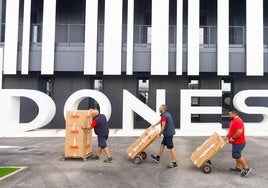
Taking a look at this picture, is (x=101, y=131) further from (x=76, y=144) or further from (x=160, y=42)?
(x=160, y=42)

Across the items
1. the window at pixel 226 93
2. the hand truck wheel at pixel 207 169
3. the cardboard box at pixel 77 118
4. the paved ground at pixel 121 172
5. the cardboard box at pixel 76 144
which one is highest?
the window at pixel 226 93

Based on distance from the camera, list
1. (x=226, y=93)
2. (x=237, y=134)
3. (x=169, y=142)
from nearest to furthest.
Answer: (x=237, y=134) → (x=169, y=142) → (x=226, y=93)

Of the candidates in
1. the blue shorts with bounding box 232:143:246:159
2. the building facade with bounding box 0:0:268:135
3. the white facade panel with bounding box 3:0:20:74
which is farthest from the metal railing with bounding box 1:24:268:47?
the blue shorts with bounding box 232:143:246:159

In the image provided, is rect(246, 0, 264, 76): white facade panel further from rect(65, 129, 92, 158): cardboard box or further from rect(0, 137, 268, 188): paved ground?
rect(65, 129, 92, 158): cardboard box

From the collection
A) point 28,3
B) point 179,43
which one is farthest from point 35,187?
point 28,3

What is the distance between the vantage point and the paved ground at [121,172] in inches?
255

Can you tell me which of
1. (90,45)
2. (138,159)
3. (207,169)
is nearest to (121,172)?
(138,159)

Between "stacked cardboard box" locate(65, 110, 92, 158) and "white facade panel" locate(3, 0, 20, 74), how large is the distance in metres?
8.99

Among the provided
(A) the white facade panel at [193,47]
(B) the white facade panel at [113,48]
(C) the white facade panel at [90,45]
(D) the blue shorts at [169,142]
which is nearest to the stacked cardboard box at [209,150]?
(D) the blue shorts at [169,142]

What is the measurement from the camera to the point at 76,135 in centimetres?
873

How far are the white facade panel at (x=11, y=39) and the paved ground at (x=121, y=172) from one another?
21.9 feet

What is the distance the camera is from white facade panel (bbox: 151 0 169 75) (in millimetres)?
15695

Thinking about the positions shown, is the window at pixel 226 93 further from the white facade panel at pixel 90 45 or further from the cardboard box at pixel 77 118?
the cardboard box at pixel 77 118

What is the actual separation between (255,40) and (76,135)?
478 inches
